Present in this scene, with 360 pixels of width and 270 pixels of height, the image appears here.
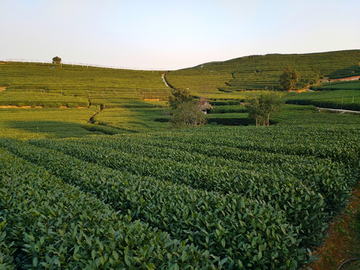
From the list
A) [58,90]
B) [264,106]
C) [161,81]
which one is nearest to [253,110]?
[264,106]

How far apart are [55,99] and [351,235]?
67326 mm

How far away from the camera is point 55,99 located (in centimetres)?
6053

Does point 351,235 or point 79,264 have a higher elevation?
point 79,264

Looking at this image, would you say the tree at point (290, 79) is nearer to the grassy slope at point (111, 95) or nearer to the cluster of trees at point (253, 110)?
the grassy slope at point (111, 95)

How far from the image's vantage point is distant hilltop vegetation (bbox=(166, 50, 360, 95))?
9906cm

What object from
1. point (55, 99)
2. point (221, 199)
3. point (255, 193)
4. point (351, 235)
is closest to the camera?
point (221, 199)

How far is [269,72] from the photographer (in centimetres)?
12081

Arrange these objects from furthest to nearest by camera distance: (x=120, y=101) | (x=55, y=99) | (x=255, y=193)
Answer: (x=120, y=101), (x=55, y=99), (x=255, y=193)

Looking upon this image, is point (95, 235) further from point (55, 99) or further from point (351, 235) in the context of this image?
point (55, 99)

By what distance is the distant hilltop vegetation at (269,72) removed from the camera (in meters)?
99.1

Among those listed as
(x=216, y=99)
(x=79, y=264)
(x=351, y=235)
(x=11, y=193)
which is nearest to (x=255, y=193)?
(x=351, y=235)

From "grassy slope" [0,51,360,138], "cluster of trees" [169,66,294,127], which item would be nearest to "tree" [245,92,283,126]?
"cluster of trees" [169,66,294,127]

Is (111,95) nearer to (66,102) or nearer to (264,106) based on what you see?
(66,102)

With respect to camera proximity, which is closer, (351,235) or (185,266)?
(185,266)
